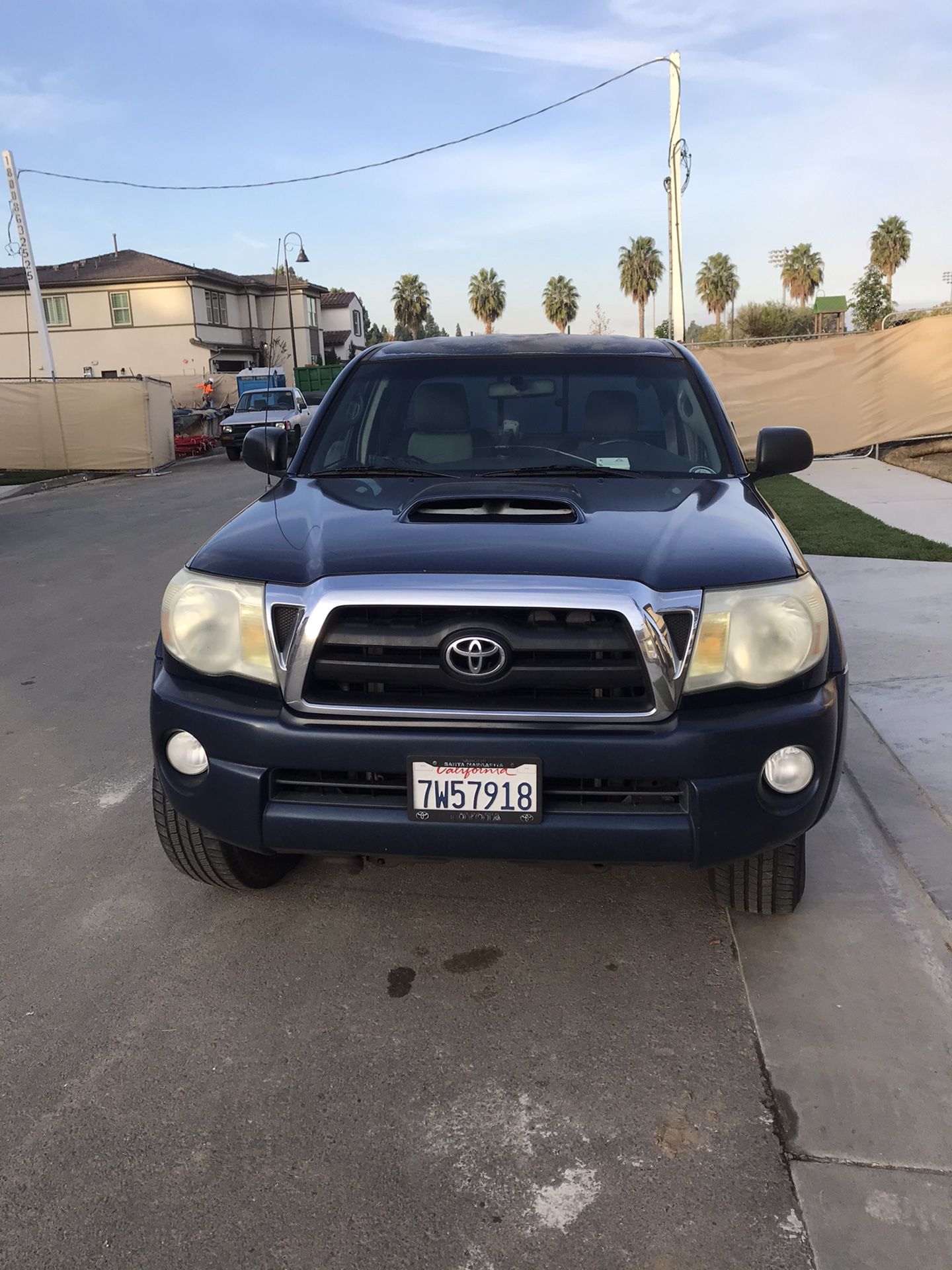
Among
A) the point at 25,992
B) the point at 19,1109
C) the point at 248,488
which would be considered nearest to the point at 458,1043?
the point at 19,1109

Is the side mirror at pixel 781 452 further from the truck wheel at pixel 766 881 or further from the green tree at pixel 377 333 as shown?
the green tree at pixel 377 333

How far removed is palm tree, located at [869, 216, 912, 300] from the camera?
2889 inches

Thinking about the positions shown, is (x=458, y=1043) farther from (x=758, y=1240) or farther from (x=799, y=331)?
(x=799, y=331)

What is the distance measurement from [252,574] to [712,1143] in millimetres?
1771

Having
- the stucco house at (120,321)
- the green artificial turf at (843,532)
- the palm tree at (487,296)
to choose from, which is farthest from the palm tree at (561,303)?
the green artificial turf at (843,532)

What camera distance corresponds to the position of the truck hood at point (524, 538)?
2660 mm

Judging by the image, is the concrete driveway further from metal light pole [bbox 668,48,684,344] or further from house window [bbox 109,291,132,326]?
house window [bbox 109,291,132,326]

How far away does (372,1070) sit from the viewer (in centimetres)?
259

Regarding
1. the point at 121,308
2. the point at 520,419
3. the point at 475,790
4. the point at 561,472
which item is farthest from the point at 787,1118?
the point at 121,308

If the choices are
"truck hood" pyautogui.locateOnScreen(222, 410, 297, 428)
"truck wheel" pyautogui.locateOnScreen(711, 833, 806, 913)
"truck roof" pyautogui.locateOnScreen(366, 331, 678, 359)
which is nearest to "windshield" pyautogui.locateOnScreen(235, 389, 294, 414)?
"truck hood" pyautogui.locateOnScreen(222, 410, 297, 428)

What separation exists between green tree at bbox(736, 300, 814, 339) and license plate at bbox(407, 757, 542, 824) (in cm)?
7166

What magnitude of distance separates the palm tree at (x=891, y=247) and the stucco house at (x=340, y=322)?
3769 cm

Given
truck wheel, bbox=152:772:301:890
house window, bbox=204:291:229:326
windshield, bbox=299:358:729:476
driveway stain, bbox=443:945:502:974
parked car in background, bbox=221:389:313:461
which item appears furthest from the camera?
house window, bbox=204:291:229:326

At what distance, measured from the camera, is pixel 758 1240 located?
2.04m
